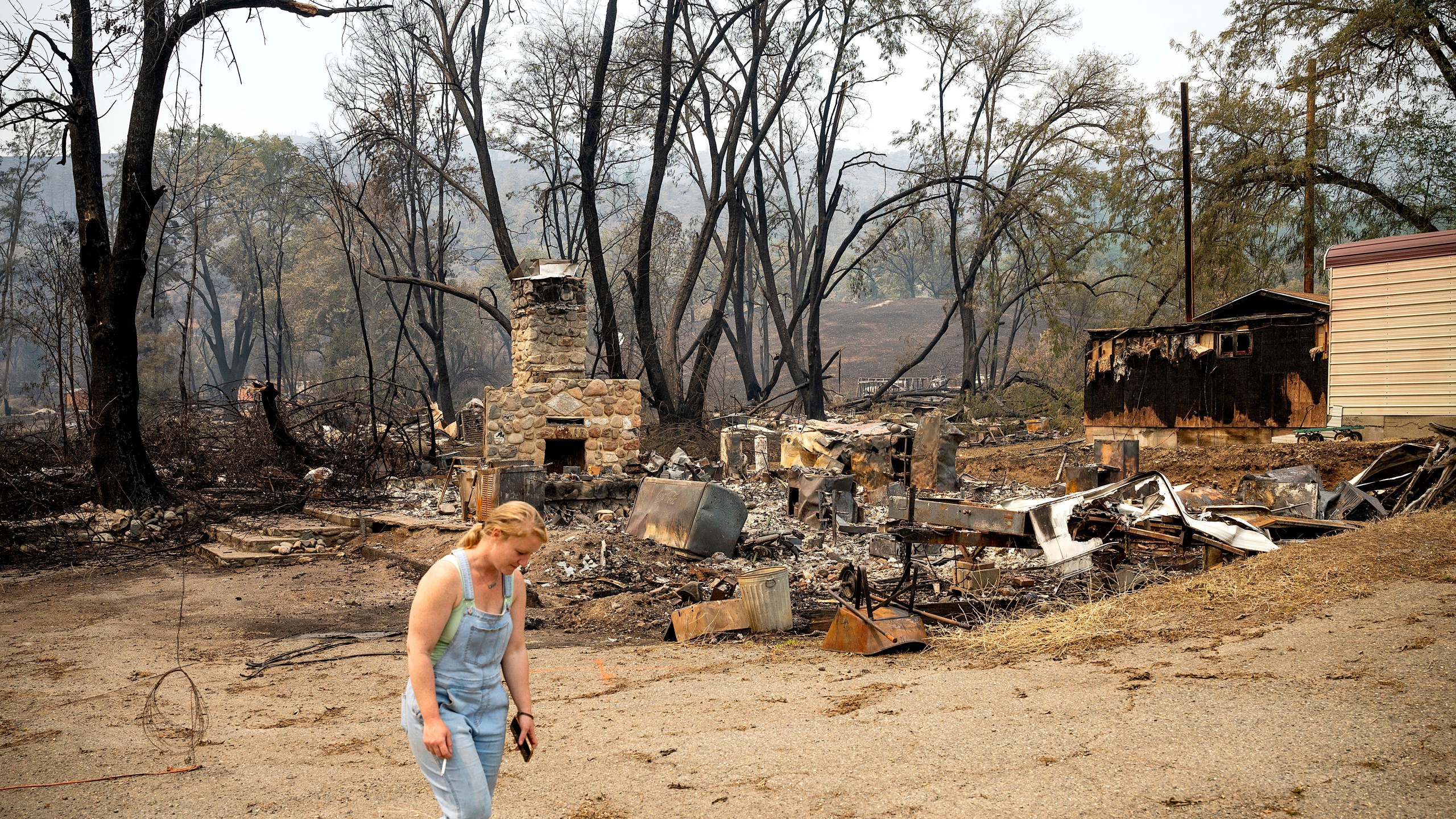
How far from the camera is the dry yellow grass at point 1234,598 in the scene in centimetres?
617

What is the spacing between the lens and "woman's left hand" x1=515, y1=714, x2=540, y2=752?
3.00 metres

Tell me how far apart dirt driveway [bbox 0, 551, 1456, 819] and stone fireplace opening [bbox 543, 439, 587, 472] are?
9135mm

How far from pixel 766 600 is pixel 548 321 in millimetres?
9259

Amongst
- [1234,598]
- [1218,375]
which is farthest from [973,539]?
[1218,375]

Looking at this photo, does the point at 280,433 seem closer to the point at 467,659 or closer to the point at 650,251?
the point at 650,251

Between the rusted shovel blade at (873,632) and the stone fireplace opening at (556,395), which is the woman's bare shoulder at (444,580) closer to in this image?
the rusted shovel blade at (873,632)

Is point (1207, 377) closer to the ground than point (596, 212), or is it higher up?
closer to the ground

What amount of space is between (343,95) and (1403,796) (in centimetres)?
2965

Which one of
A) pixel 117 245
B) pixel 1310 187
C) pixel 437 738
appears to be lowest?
pixel 437 738

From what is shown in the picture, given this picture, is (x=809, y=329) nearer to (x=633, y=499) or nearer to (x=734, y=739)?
(x=633, y=499)

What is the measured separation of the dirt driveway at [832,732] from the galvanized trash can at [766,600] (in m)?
0.79

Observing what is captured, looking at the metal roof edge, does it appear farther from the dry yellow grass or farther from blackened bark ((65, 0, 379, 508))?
blackened bark ((65, 0, 379, 508))

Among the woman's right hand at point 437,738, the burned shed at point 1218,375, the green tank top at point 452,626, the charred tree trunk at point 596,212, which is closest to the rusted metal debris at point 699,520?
the green tank top at point 452,626

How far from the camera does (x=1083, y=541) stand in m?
8.52
